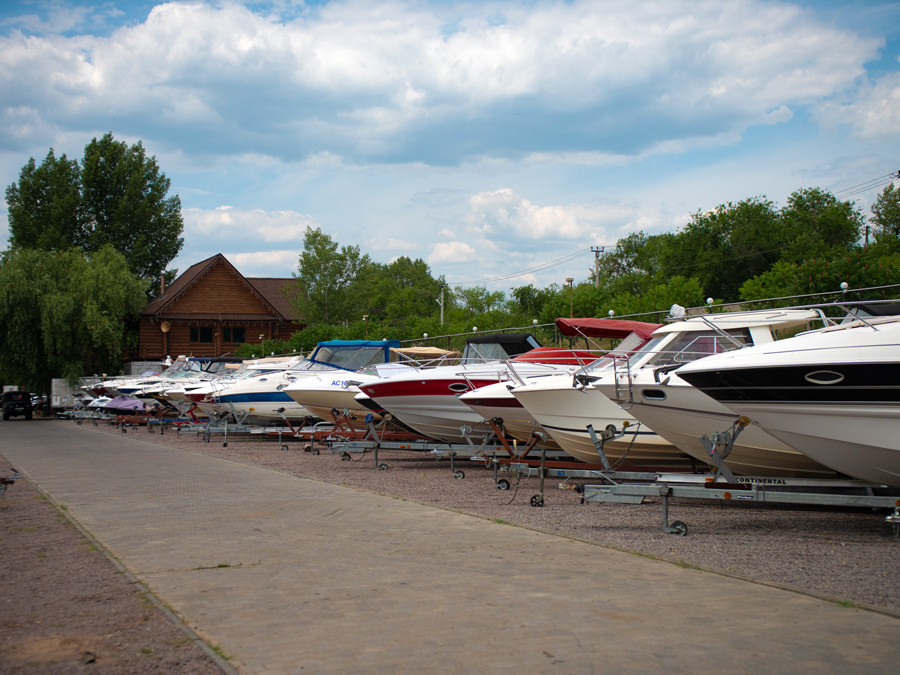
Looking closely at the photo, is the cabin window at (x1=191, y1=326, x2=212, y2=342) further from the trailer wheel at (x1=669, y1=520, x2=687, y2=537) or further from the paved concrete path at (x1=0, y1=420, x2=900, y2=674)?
the trailer wheel at (x1=669, y1=520, x2=687, y2=537)

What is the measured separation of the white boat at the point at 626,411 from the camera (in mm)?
10656

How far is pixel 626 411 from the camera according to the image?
1066 cm

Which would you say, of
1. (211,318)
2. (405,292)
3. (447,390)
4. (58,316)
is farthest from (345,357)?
(405,292)

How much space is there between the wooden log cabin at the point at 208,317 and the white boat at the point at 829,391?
48064 mm

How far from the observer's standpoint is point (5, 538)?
318 inches

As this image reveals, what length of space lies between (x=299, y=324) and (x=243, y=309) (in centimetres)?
536

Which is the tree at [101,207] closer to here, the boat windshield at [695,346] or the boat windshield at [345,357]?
the boat windshield at [345,357]

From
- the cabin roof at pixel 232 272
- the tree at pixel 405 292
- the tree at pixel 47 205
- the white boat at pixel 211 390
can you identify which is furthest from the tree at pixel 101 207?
the white boat at pixel 211 390

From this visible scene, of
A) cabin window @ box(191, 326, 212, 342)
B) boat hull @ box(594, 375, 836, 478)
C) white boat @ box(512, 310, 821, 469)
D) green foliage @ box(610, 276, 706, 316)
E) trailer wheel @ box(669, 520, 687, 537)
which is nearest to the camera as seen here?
trailer wheel @ box(669, 520, 687, 537)

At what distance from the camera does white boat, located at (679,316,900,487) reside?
7504 millimetres

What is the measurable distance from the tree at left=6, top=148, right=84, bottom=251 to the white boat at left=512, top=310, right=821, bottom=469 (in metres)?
56.8

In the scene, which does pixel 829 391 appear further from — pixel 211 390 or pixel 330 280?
pixel 330 280

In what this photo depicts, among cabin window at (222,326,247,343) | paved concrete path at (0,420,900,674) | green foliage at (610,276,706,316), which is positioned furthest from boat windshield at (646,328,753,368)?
cabin window at (222,326,247,343)

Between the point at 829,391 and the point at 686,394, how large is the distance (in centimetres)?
183
